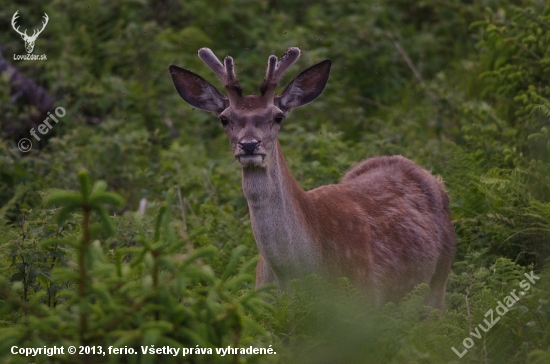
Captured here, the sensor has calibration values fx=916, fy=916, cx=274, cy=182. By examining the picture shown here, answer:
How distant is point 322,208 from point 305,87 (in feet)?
3.40

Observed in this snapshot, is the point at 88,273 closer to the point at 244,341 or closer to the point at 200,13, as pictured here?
the point at 244,341

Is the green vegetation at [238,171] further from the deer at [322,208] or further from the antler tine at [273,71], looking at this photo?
the antler tine at [273,71]

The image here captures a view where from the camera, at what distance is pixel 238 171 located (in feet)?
32.1

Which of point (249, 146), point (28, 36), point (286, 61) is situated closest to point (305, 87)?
point (286, 61)

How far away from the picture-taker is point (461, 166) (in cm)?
873

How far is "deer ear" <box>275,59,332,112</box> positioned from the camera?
24.1 ft

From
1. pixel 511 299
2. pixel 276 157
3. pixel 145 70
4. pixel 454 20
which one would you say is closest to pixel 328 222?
pixel 276 157

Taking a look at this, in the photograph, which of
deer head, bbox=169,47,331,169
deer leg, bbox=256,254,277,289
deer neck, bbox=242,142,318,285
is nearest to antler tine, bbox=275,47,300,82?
deer head, bbox=169,47,331,169

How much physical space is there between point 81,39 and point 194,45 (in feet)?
5.00

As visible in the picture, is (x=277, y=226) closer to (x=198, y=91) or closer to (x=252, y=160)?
(x=252, y=160)

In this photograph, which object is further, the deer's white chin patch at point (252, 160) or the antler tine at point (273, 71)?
the antler tine at point (273, 71)

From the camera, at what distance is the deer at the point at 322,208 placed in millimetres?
6656

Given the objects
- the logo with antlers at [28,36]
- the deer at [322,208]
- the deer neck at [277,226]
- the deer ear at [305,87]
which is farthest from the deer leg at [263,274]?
the logo with antlers at [28,36]

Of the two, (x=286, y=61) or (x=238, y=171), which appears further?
(x=238, y=171)
